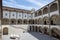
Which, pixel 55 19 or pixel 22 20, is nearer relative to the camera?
pixel 55 19

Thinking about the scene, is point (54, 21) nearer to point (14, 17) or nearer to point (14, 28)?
point (14, 28)

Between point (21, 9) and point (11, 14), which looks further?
point (21, 9)

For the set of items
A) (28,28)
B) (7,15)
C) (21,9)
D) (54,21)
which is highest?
(21,9)

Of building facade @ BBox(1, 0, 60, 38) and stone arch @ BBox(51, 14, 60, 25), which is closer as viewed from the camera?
stone arch @ BBox(51, 14, 60, 25)

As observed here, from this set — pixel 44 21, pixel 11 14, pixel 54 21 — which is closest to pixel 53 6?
pixel 54 21

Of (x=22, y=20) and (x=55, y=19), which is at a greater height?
(x=22, y=20)

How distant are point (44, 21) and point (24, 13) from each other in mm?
10841

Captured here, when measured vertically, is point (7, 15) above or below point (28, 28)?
above

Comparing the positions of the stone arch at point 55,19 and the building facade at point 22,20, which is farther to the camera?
the building facade at point 22,20

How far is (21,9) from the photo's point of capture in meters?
38.2

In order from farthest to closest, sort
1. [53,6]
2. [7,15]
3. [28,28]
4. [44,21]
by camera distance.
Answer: [28,28] → [7,15] → [44,21] → [53,6]

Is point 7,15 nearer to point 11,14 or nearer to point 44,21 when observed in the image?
point 11,14

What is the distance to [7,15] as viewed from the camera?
34.1 m

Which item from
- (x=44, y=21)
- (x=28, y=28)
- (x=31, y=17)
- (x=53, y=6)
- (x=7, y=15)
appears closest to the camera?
(x=53, y=6)
